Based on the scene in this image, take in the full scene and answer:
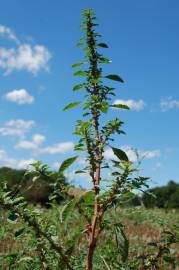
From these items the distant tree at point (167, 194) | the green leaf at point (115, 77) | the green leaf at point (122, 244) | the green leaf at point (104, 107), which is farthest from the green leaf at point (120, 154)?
the distant tree at point (167, 194)

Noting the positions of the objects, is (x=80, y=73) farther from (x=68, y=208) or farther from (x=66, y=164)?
(x=68, y=208)

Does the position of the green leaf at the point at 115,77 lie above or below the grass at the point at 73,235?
above

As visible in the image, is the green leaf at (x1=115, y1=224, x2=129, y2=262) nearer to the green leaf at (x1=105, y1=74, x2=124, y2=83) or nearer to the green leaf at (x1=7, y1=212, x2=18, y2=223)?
the green leaf at (x1=7, y1=212, x2=18, y2=223)

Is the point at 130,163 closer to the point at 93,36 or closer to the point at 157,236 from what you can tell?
the point at 93,36

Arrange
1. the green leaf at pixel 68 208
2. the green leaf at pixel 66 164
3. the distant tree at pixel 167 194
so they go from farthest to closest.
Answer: the distant tree at pixel 167 194 → the green leaf at pixel 66 164 → the green leaf at pixel 68 208

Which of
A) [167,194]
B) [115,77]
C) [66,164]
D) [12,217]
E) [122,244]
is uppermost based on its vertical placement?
[167,194]

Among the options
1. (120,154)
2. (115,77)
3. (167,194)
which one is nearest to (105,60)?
(115,77)

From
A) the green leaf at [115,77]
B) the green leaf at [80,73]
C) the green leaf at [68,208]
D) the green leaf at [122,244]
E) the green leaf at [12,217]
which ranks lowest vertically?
the green leaf at [122,244]

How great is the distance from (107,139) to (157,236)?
13.7m

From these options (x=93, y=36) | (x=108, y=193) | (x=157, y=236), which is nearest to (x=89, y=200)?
(x=108, y=193)

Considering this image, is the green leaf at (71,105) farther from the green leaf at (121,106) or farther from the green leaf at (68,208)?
the green leaf at (68,208)

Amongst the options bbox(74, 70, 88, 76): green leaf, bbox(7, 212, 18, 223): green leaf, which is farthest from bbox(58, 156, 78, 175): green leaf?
bbox(74, 70, 88, 76): green leaf

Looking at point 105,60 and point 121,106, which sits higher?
point 105,60

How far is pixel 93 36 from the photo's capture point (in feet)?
11.5
